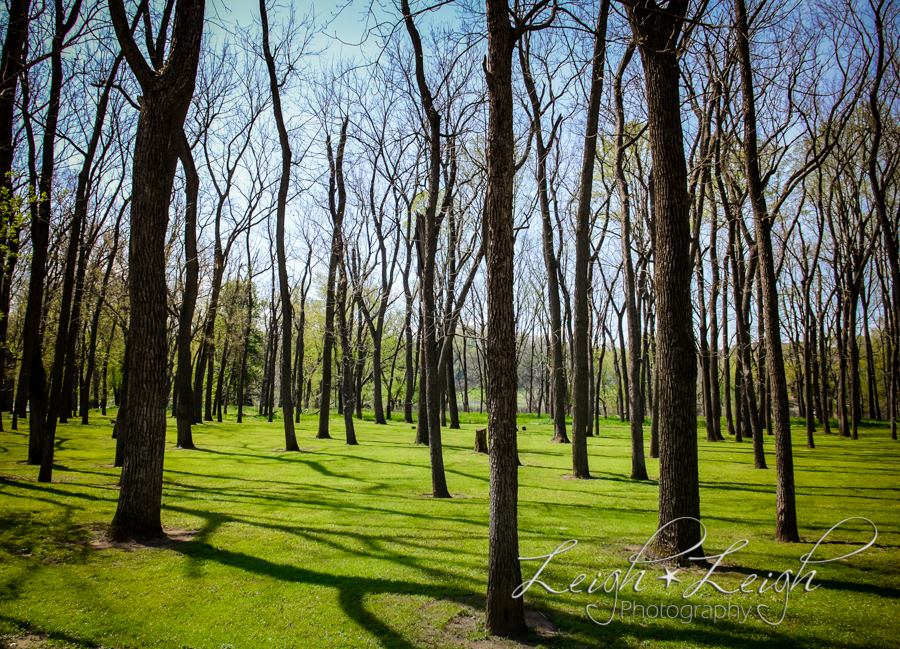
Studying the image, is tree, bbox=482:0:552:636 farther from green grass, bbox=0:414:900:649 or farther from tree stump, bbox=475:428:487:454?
tree stump, bbox=475:428:487:454

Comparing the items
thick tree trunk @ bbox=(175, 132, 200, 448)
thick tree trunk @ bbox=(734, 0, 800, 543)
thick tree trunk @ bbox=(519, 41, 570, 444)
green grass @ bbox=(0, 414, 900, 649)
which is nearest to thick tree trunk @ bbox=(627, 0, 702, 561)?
green grass @ bbox=(0, 414, 900, 649)

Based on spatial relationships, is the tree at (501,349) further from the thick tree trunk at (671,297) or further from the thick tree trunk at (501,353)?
the thick tree trunk at (671,297)

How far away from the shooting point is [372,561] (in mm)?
5840

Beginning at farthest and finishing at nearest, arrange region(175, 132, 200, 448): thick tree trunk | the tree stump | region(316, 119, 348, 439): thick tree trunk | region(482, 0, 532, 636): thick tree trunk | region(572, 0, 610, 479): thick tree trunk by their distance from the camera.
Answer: region(316, 119, 348, 439): thick tree trunk → the tree stump → region(175, 132, 200, 448): thick tree trunk → region(572, 0, 610, 479): thick tree trunk → region(482, 0, 532, 636): thick tree trunk

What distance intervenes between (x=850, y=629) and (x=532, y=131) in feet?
41.4

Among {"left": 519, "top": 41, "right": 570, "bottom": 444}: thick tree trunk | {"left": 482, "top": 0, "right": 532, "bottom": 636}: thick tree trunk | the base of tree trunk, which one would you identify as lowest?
the base of tree trunk

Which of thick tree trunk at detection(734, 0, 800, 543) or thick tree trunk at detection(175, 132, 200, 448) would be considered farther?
thick tree trunk at detection(175, 132, 200, 448)

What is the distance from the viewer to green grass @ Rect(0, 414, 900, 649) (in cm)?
408

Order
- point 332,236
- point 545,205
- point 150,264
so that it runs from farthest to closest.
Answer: point 332,236 < point 545,205 < point 150,264

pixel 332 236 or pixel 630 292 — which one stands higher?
pixel 332 236

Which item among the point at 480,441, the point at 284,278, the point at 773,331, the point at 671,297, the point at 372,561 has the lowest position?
the point at 480,441

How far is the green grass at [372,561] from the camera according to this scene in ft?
13.4

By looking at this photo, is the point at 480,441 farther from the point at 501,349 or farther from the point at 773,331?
the point at 501,349

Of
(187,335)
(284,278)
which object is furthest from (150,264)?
(187,335)
